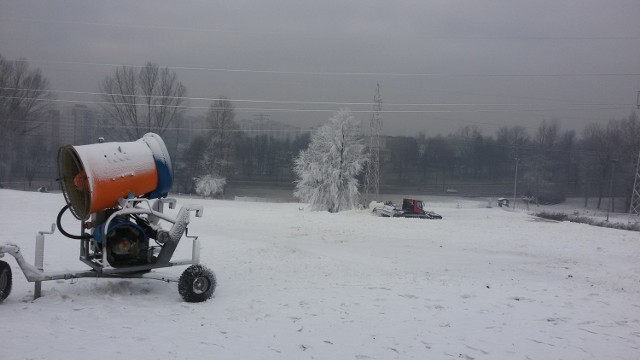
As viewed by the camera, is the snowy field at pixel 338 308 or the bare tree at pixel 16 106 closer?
the snowy field at pixel 338 308

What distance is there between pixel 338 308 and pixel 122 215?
11.7 feet

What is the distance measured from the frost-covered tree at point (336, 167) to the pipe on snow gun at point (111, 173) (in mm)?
38743

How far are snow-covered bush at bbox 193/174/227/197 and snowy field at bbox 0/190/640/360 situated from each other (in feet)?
159

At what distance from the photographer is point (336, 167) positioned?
47.0 meters

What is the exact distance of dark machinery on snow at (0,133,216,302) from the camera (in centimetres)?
684

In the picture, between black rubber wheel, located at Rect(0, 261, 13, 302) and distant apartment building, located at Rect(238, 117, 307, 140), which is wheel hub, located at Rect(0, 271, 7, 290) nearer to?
black rubber wheel, located at Rect(0, 261, 13, 302)

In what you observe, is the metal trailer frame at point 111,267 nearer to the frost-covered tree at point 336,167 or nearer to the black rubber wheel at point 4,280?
the black rubber wheel at point 4,280

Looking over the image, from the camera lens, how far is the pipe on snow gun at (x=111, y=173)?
22.3ft

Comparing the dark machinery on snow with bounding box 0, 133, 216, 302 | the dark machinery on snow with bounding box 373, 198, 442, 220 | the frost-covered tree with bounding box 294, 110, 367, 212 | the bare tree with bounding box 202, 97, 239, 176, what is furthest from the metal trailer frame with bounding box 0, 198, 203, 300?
the bare tree with bounding box 202, 97, 239, 176

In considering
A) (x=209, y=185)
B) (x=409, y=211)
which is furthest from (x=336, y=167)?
(x=209, y=185)

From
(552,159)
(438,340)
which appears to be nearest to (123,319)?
(438,340)

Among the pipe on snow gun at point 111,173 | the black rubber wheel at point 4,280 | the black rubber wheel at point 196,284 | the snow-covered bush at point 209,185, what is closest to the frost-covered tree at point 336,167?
the snow-covered bush at point 209,185

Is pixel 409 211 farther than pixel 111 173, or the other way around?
pixel 409 211

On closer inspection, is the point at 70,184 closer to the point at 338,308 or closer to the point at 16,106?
the point at 338,308
